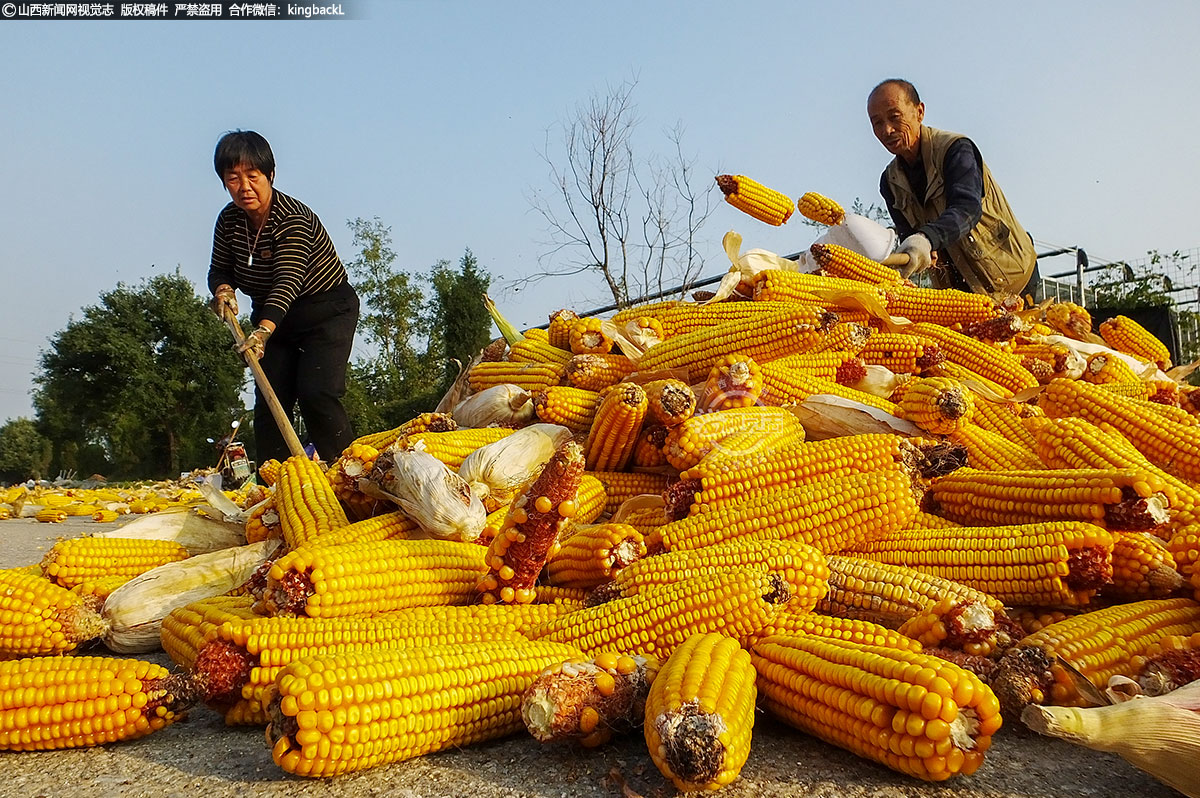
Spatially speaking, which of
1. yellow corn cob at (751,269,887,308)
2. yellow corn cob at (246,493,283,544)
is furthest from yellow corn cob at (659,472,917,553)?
yellow corn cob at (751,269,887,308)

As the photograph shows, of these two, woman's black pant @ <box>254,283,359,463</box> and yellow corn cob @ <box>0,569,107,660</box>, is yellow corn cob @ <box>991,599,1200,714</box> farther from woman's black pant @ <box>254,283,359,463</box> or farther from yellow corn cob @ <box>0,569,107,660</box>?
woman's black pant @ <box>254,283,359,463</box>

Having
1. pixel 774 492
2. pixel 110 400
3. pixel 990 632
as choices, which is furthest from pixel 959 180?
pixel 110 400

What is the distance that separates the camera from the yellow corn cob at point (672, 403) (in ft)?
8.77

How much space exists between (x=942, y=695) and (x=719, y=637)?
485 mm

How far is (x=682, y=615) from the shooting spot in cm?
176

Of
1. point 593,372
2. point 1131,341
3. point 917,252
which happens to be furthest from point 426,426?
point 1131,341

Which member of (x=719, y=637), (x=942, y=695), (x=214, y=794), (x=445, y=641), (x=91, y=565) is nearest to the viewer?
(x=942, y=695)

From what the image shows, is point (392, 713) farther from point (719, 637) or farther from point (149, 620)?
point (149, 620)

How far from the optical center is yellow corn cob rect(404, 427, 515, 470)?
283cm

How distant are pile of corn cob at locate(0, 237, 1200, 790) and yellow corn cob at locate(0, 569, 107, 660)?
0.02 meters

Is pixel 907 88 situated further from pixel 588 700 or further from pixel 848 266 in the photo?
pixel 588 700

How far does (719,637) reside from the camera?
1.68m

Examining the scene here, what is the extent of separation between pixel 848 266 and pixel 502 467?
2501 millimetres

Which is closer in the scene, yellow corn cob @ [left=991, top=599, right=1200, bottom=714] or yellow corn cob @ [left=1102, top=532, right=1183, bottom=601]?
yellow corn cob @ [left=991, top=599, right=1200, bottom=714]
